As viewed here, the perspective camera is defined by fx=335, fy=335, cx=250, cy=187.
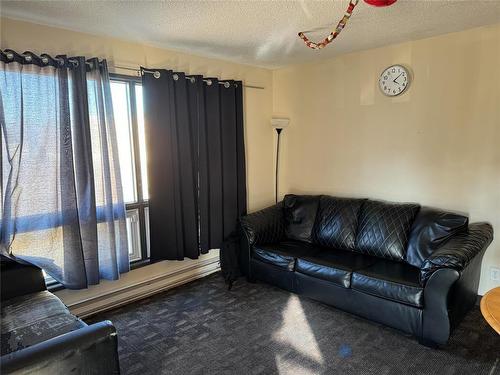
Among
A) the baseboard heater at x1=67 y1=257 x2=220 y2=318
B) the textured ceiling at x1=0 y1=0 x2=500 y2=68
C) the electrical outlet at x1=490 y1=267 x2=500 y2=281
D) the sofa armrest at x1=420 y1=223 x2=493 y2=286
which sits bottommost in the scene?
the baseboard heater at x1=67 y1=257 x2=220 y2=318

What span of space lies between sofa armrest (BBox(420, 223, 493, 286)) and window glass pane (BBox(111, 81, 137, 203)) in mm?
2391

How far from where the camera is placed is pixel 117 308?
2.85 m

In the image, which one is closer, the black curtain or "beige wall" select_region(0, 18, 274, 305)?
"beige wall" select_region(0, 18, 274, 305)

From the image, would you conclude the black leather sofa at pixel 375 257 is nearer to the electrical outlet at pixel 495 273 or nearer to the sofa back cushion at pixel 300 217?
the sofa back cushion at pixel 300 217

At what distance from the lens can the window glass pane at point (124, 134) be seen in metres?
2.81

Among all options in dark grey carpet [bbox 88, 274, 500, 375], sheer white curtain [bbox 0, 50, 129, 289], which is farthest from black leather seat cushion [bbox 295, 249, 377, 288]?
sheer white curtain [bbox 0, 50, 129, 289]

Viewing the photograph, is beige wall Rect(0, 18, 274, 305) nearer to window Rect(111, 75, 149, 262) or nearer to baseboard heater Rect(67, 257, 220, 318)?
baseboard heater Rect(67, 257, 220, 318)

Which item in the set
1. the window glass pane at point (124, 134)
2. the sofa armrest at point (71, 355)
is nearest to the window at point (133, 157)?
the window glass pane at point (124, 134)

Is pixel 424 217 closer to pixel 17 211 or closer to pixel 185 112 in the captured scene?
pixel 185 112

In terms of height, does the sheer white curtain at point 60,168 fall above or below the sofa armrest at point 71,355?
above

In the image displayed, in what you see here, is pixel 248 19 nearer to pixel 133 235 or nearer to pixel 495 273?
pixel 133 235

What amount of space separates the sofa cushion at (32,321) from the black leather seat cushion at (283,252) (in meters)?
1.65

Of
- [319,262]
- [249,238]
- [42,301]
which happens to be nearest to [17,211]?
[42,301]

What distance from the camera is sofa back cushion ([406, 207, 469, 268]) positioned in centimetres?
254
